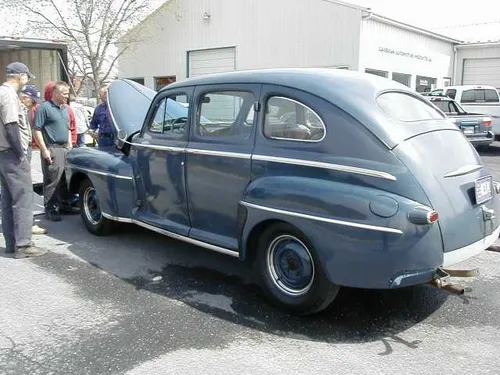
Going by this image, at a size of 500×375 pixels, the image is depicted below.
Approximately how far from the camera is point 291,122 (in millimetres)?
3969

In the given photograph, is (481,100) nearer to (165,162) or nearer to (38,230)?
(165,162)

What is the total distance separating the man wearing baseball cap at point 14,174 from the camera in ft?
16.6

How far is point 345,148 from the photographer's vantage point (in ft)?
11.8

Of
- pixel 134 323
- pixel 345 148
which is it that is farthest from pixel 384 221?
pixel 134 323

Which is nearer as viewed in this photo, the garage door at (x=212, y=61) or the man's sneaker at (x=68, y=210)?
the man's sneaker at (x=68, y=210)

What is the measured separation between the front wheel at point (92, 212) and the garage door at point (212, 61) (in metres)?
16.2

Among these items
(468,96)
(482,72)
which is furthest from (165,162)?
(482,72)

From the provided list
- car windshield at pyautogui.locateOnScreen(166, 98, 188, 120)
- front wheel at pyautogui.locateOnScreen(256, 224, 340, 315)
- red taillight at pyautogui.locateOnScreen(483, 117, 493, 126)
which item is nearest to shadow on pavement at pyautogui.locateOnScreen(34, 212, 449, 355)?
front wheel at pyautogui.locateOnScreen(256, 224, 340, 315)

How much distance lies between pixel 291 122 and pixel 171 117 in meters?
1.66

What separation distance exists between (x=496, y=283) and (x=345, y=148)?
219 cm

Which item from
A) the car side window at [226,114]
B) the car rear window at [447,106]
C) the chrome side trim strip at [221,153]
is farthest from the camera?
the car rear window at [447,106]

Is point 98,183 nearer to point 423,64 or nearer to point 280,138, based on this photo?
point 280,138

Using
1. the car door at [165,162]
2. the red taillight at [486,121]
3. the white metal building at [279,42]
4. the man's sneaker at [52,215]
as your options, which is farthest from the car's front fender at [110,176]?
the white metal building at [279,42]

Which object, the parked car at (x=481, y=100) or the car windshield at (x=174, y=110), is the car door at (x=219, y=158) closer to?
the car windshield at (x=174, y=110)
